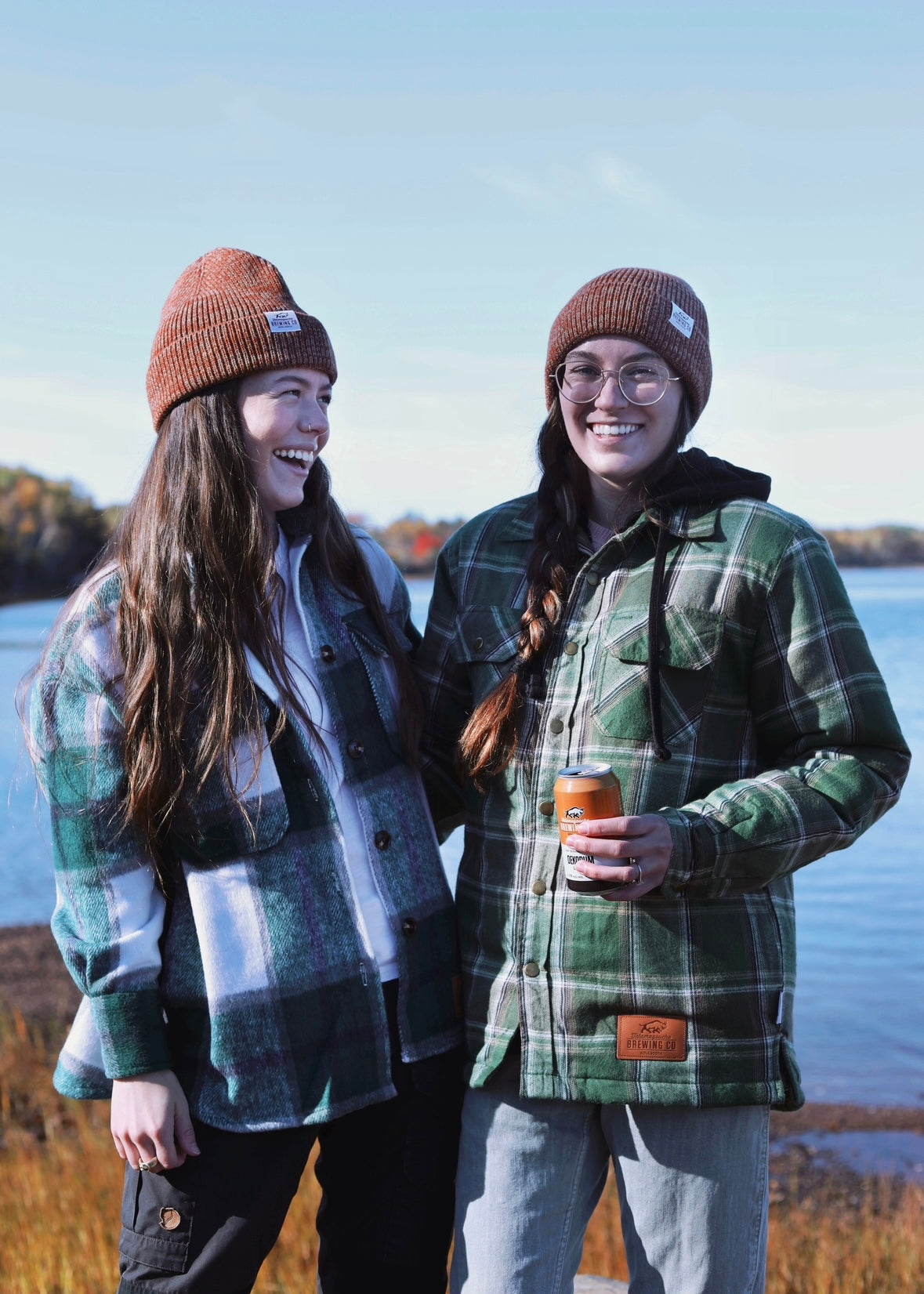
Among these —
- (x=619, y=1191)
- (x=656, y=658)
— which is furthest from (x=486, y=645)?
(x=619, y=1191)

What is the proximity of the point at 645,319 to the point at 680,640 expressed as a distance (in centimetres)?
68

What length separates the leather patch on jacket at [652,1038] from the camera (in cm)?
216

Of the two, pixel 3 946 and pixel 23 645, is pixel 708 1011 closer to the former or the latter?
pixel 3 946

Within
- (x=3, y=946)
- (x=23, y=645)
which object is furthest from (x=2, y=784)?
(x=23, y=645)

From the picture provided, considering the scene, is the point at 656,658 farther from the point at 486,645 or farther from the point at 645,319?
the point at 645,319

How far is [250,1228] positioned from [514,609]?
1.28 m

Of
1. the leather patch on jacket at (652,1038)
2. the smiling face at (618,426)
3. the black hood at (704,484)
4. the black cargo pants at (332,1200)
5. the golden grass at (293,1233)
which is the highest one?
the smiling face at (618,426)

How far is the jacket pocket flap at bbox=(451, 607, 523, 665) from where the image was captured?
2471 millimetres

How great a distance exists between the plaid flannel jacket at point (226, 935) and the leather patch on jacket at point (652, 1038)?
391mm

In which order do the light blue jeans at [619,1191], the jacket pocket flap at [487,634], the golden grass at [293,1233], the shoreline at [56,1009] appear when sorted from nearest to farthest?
the light blue jeans at [619,1191] → the jacket pocket flap at [487,634] → the golden grass at [293,1233] → the shoreline at [56,1009]

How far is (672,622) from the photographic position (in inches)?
89.9

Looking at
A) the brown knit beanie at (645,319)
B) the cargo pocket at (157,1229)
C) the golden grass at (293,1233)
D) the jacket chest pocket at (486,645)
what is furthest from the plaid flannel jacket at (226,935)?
the golden grass at (293,1233)

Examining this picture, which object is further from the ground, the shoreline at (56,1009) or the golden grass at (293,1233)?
the golden grass at (293,1233)

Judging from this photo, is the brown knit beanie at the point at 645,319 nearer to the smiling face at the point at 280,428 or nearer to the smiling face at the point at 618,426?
the smiling face at the point at 618,426
